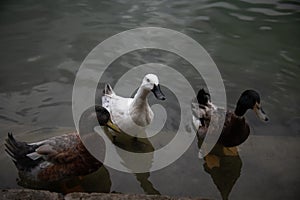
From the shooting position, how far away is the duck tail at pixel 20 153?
11.1ft

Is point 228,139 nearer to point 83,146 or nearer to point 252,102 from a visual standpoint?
point 252,102

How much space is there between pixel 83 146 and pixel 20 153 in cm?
58

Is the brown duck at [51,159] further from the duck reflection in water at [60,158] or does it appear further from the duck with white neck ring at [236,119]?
the duck with white neck ring at [236,119]

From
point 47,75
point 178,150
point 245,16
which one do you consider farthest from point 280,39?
point 47,75

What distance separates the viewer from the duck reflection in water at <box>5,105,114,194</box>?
3.40 meters

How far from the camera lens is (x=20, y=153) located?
133 inches

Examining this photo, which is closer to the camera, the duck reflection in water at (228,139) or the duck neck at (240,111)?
the duck reflection in water at (228,139)

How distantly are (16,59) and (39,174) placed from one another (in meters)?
3.05

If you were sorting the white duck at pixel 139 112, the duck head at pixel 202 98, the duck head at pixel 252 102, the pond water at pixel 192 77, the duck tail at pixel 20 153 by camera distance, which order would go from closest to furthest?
the duck tail at pixel 20 153 → the pond water at pixel 192 77 → the duck head at pixel 252 102 → the white duck at pixel 139 112 → the duck head at pixel 202 98

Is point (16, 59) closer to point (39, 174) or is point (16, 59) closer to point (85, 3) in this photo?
point (85, 3)

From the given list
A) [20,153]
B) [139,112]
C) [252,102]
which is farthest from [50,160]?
[252,102]

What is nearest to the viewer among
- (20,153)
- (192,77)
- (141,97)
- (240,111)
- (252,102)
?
(20,153)

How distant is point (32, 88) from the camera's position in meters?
5.36

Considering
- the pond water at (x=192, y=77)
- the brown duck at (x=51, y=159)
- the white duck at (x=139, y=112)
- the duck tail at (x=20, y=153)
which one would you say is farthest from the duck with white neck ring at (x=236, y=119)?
the duck tail at (x=20, y=153)
